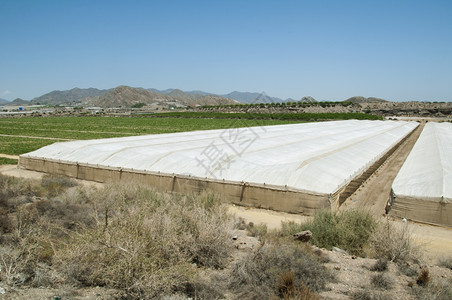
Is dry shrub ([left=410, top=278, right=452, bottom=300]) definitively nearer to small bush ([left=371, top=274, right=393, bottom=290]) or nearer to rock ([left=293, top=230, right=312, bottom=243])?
small bush ([left=371, top=274, right=393, bottom=290])

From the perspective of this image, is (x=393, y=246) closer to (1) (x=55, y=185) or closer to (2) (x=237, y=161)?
(2) (x=237, y=161)

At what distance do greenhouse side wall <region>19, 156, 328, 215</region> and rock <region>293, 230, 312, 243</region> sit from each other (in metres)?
4.22

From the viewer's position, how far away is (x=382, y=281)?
300 inches

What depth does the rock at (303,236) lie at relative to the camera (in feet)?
33.9

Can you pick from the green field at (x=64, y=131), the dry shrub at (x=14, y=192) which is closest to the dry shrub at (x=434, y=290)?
the dry shrub at (x=14, y=192)

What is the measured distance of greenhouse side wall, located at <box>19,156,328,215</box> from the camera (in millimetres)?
14938

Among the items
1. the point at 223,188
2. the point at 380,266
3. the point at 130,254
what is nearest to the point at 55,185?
the point at 223,188

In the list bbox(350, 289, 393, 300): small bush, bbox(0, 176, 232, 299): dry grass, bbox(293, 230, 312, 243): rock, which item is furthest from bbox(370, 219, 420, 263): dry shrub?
bbox(0, 176, 232, 299): dry grass

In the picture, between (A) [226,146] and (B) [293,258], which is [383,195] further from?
(B) [293,258]

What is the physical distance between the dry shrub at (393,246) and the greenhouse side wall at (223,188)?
484 centimetres

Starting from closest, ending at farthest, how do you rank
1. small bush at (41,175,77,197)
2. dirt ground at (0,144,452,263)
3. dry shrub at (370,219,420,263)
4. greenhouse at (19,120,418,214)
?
dry shrub at (370,219,420,263) → dirt ground at (0,144,452,263) → small bush at (41,175,77,197) → greenhouse at (19,120,418,214)

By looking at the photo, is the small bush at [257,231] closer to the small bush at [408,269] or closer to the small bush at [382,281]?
the small bush at [382,281]

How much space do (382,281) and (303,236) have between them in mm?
2975

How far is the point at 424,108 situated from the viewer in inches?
5007
